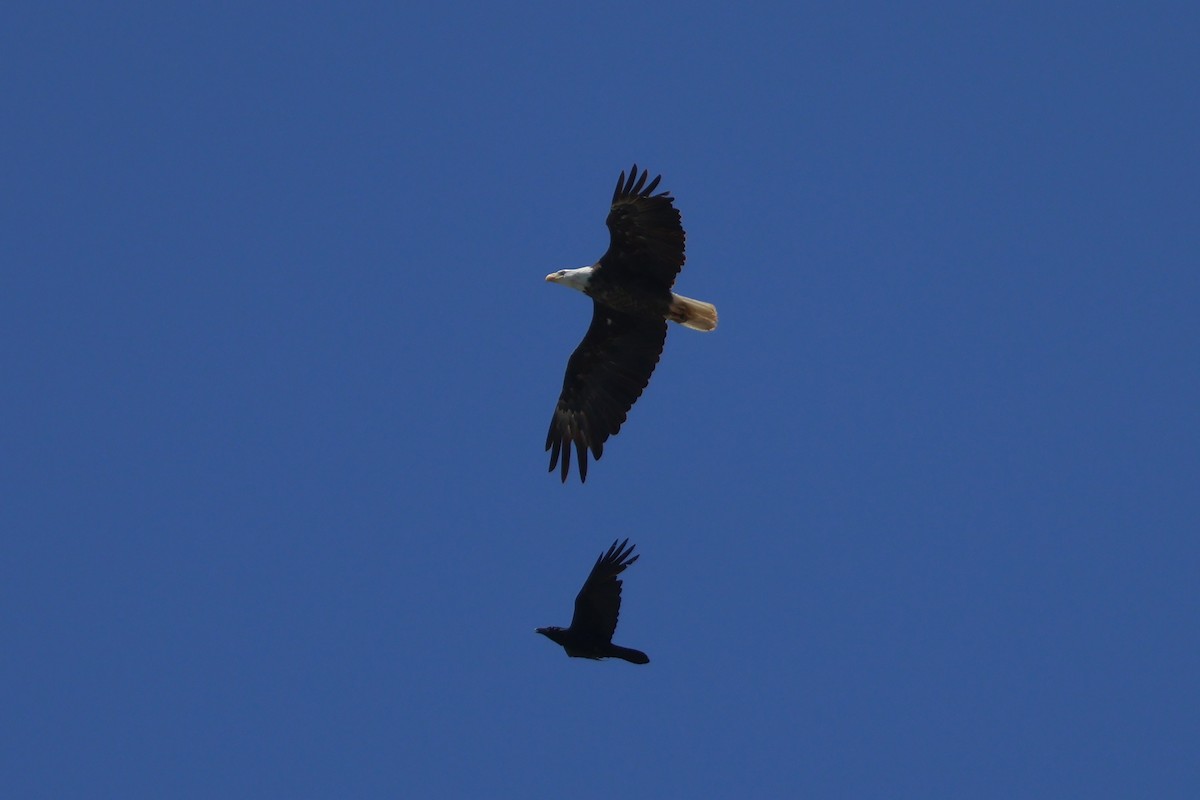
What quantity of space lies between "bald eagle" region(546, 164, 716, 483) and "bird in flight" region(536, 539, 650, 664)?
1.60 m

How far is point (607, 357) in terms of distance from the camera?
17875 millimetres

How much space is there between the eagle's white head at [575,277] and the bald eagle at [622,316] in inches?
0.5

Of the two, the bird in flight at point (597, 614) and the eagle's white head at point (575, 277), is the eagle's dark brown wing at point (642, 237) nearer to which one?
the eagle's white head at point (575, 277)

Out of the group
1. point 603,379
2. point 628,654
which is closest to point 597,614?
point 628,654

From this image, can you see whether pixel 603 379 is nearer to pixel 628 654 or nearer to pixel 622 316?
pixel 622 316

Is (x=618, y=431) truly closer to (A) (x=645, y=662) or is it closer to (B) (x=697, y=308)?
(B) (x=697, y=308)

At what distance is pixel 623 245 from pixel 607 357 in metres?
1.73

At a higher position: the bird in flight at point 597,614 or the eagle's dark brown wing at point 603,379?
the eagle's dark brown wing at point 603,379

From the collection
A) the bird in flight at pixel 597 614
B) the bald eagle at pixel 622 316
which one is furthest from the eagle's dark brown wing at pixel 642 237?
the bird in flight at pixel 597 614

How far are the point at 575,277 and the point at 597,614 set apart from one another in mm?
4106

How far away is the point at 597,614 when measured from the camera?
1641cm

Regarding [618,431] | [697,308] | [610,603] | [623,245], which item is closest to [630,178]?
[623,245]

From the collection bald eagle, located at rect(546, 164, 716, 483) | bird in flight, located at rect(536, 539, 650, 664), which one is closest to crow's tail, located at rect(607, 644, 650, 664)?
bird in flight, located at rect(536, 539, 650, 664)

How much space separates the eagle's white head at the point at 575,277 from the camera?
17.3m
